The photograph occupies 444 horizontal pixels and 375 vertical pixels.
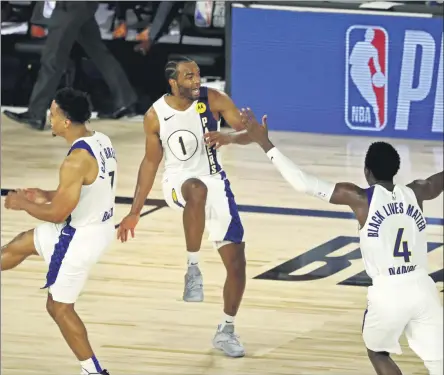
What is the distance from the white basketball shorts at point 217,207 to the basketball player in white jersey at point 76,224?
3.05ft

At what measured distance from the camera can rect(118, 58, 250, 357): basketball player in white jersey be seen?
738 cm

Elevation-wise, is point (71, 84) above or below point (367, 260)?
below

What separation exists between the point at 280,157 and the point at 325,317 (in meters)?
2.27

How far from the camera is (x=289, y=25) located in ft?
44.1

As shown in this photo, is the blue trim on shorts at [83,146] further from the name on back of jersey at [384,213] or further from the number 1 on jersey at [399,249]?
the number 1 on jersey at [399,249]

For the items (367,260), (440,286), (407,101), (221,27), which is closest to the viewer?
(367,260)

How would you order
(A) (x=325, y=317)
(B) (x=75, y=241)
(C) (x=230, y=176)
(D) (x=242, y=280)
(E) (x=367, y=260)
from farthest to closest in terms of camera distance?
(C) (x=230, y=176), (A) (x=325, y=317), (D) (x=242, y=280), (B) (x=75, y=241), (E) (x=367, y=260)

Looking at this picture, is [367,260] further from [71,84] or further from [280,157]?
[71,84]

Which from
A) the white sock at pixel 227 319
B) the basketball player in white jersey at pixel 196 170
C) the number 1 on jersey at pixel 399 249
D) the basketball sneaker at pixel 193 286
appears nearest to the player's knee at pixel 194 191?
the basketball player in white jersey at pixel 196 170

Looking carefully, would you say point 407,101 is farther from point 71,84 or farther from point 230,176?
point 71,84

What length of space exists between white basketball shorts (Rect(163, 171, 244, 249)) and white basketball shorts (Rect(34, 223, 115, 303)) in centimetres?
97

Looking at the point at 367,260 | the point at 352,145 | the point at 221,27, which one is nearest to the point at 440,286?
the point at 367,260

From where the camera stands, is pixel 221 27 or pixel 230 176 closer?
pixel 230 176

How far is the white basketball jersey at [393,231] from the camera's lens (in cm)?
602
